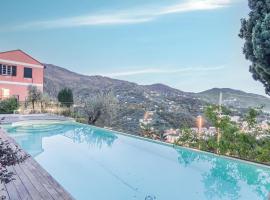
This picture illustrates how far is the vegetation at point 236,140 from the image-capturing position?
6152 mm

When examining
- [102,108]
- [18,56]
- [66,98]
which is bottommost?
[102,108]

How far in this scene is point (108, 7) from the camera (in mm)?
14656

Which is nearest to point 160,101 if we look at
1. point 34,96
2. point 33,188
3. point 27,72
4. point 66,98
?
point 66,98

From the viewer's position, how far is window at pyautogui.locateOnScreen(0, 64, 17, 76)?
24.9 meters

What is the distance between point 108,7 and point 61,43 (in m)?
8.11

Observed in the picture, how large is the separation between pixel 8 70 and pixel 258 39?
84.3ft

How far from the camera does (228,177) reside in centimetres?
Answer: 627

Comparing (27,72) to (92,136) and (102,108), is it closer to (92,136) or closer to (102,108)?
(102,108)

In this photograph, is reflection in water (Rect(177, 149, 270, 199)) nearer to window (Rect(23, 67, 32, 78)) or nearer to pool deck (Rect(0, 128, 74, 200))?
pool deck (Rect(0, 128, 74, 200))

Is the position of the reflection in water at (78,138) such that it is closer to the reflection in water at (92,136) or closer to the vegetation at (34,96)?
the reflection in water at (92,136)

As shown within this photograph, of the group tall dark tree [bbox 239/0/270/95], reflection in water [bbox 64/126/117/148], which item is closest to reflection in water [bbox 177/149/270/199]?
tall dark tree [bbox 239/0/270/95]

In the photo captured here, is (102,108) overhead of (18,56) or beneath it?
beneath

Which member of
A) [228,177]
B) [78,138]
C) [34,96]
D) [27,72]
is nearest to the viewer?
[228,177]

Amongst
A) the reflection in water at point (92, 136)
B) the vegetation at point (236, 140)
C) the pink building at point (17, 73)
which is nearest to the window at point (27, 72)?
the pink building at point (17, 73)
